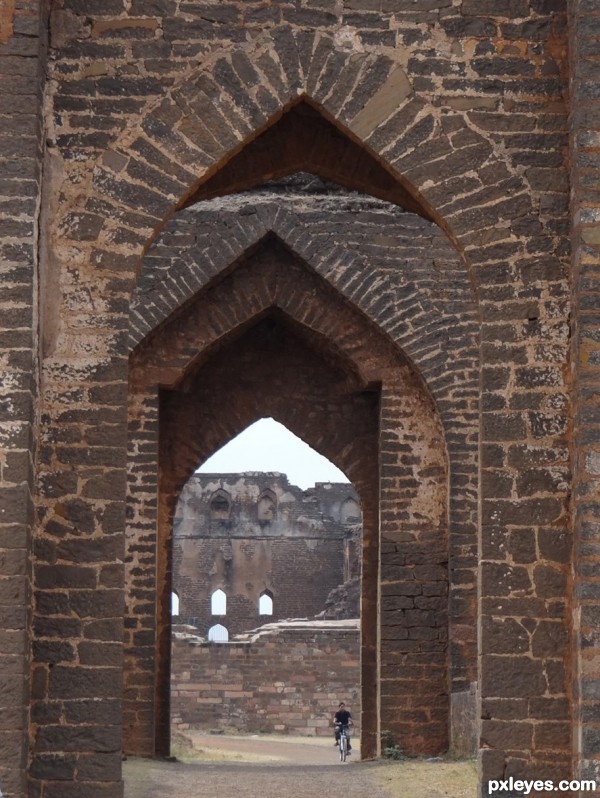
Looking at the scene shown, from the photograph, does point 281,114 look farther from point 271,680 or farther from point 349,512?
point 349,512

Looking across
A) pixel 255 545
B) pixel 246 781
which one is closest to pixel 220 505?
pixel 255 545

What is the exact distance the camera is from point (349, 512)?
113ft

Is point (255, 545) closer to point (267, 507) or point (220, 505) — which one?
point (267, 507)

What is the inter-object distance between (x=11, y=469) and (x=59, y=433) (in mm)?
502

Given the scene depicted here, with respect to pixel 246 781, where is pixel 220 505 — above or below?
above

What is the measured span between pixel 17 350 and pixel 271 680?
57.1 feet

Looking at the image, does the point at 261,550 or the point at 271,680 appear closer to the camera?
the point at 271,680

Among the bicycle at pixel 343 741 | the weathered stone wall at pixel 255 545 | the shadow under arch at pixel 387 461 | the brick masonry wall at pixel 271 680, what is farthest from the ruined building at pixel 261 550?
the shadow under arch at pixel 387 461

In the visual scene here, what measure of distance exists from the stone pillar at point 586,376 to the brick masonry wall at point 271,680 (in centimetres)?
1654

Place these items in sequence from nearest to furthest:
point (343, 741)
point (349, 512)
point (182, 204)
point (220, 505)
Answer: point (182, 204) < point (343, 741) < point (349, 512) < point (220, 505)

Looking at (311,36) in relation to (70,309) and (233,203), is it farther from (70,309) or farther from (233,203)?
(233,203)

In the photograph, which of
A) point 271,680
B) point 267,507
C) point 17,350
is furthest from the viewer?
point 267,507

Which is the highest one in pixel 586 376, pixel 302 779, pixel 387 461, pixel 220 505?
pixel 586 376

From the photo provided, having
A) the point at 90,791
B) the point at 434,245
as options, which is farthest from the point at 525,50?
the point at 434,245
